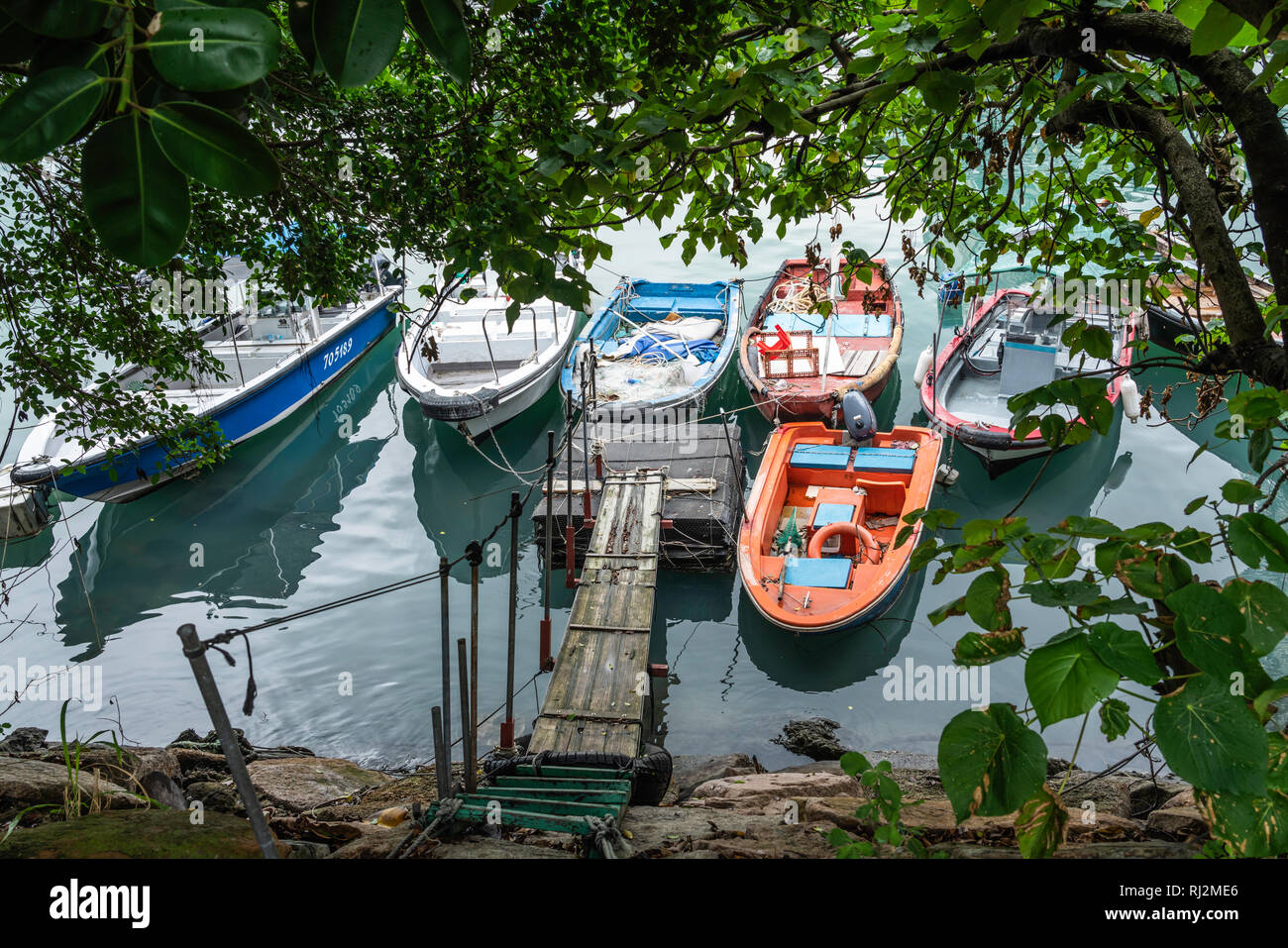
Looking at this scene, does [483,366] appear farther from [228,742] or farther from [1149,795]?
[228,742]

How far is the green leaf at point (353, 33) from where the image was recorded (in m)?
1.11

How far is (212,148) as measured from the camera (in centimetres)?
104

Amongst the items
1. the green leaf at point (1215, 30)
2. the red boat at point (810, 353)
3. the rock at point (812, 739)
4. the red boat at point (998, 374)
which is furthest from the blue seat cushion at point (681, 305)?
the green leaf at point (1215, 30)

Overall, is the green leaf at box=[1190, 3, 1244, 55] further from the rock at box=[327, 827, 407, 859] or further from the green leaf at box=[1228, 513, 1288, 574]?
the rock at box=[327, 827, 407, 859]

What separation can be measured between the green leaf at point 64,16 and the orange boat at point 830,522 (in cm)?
829

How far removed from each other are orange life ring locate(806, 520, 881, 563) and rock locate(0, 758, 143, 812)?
7439 mm

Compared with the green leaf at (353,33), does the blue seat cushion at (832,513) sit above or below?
below

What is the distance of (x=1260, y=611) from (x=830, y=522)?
8991 millimetres

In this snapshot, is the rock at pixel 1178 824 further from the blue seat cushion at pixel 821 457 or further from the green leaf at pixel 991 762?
the blue seat cushion at pixel 821 457

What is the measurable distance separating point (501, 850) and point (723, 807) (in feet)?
8.85

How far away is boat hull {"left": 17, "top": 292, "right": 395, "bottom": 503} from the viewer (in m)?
12.1

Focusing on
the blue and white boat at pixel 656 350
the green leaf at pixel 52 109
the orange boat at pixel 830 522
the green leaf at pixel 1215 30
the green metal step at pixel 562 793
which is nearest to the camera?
the green leaf at pixel 52 109
